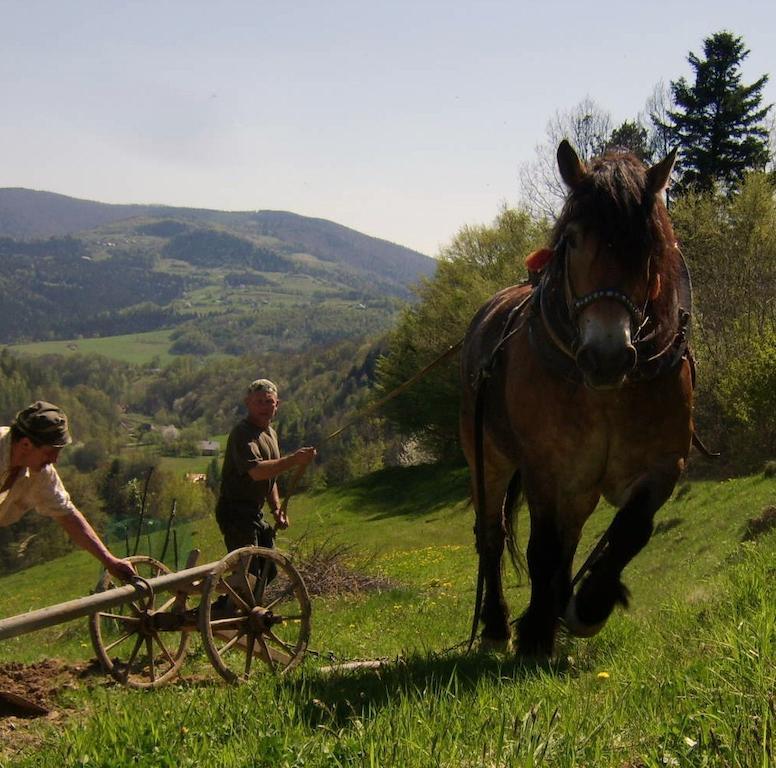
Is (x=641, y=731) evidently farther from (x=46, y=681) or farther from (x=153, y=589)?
(x=46, y=681)

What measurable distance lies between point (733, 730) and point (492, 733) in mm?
822

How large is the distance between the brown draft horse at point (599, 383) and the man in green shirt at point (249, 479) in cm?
255

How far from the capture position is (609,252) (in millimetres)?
4832

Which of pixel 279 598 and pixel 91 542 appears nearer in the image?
pixel 91 542

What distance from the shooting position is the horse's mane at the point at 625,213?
4.86 metres

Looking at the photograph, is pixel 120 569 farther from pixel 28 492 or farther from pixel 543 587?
pixel 543 587

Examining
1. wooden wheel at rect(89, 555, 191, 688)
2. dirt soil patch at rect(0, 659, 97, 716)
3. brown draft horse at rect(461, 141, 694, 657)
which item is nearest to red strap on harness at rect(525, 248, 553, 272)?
brown draft horse at rect(461, 141, 694, 657)

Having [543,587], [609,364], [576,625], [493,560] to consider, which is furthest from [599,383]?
[493,560]

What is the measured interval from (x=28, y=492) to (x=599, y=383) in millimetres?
3412

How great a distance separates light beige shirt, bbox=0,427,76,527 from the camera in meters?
5.05

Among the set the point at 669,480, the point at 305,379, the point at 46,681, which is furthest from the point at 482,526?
the point at 305,379

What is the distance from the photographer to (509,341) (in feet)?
20.5

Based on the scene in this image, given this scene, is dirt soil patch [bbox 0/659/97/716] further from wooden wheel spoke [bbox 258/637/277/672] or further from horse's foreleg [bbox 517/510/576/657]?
horse's foreleg [bbox 517/510/576/657]

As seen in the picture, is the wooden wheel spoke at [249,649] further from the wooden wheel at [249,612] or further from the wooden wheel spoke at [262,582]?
the wooden wheel spoke at [262,582]
